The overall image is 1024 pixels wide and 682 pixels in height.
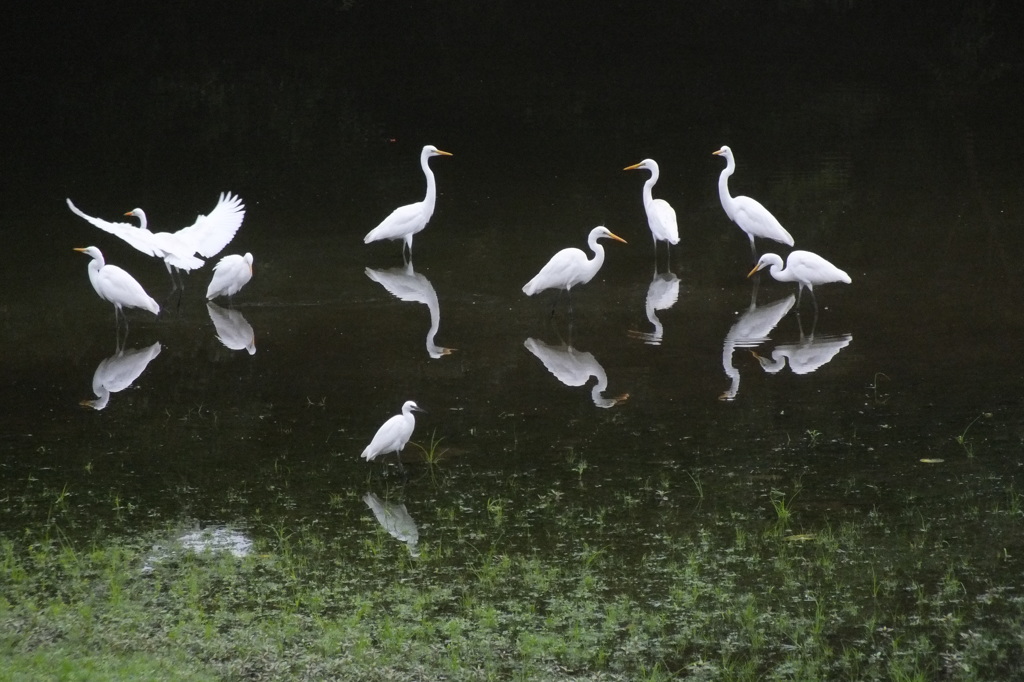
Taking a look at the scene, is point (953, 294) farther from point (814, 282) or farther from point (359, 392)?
point (359, 392)

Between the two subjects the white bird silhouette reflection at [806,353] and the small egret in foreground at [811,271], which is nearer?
the white bird silhouette reflection at [806,353]

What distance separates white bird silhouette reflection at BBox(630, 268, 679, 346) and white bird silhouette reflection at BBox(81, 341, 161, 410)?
3.44m

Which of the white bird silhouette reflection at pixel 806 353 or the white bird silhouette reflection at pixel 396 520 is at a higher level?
the white bird silhouette reflection at pixel 806 353

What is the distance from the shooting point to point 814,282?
29.5ft

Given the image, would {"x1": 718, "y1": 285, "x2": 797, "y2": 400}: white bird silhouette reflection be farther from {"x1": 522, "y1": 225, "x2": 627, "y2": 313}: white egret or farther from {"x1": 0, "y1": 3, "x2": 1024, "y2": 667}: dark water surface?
{"x1": 522, "y1": 225, "x2": 627, "y2": 313}: white egret

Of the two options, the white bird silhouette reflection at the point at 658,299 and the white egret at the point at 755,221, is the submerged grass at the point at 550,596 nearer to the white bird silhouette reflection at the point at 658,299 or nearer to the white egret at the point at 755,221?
the white bird silhouette reflection at the point at 658,299

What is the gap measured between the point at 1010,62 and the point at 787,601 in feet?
53.5

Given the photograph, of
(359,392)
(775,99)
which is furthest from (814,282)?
(775,99)

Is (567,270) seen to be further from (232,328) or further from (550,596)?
(550,596)

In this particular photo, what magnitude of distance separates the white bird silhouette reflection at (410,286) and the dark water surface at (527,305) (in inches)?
2.0

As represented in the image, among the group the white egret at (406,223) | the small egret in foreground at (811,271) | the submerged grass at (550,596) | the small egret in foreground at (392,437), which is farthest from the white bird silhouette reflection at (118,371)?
the small egret in foreground at (811,271)

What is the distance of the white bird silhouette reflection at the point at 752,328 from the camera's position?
8.03 metres

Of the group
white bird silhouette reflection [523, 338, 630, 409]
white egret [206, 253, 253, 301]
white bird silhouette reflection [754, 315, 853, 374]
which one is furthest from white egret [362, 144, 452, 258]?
white bird silhouette reflection [754, 315, 853, 374]

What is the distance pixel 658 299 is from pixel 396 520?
420 cm
